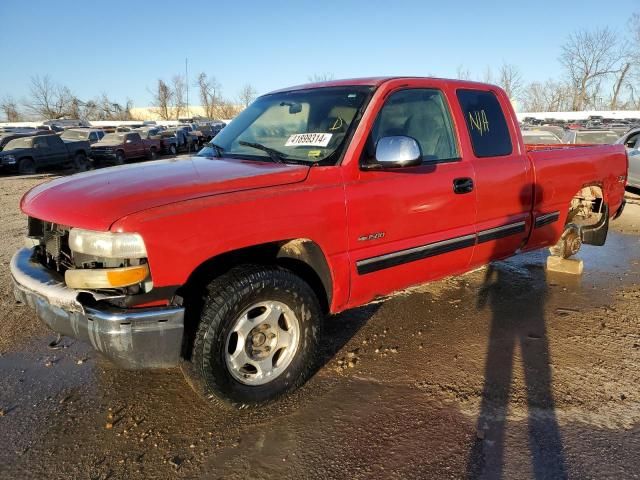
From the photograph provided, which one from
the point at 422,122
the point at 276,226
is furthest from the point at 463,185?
the point at 276,226

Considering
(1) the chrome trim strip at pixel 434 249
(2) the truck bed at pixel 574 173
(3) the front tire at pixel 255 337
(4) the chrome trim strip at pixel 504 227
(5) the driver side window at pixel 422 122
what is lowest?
(3) the front tire at pixel 255 337

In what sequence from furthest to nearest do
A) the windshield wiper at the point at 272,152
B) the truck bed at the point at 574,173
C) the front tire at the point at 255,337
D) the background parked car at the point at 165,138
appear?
1. the background parked car at the point at 165,138
2. the truck bed at the point at 574,173
3. the windshield wiper at the point at 272,152
4. the front tire at the point at 255,337

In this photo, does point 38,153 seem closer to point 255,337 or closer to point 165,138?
point 165,138

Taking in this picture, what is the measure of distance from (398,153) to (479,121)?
1.37 meters

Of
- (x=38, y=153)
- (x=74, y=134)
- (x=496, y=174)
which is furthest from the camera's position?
(x=74, y=134)

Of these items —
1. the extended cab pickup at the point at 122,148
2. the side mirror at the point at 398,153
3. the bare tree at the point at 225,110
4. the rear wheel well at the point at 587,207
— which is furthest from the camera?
the bare tree at the point at 225,110

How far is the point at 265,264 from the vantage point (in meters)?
2.88

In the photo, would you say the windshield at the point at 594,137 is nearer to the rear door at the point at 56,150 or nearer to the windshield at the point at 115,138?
the rear door at the point at 56,150

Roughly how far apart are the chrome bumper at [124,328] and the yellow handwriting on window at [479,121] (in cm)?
273

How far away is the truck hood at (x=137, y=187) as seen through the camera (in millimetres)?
2422

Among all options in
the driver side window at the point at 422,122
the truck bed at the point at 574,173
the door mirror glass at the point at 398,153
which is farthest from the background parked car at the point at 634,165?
the door mirror glass at the point at 398,153

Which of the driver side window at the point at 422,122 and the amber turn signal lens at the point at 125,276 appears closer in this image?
the amber turn signal lens at the point at 125,276

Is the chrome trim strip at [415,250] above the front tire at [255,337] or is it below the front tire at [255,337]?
above

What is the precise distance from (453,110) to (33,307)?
3142mm
